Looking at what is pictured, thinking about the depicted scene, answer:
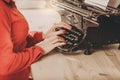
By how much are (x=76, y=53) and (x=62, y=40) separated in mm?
111

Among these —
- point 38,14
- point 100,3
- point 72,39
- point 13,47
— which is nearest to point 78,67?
point 72,39

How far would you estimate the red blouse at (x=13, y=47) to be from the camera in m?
1.21

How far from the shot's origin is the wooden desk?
1.26 metres

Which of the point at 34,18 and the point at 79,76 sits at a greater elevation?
the point at 79,76

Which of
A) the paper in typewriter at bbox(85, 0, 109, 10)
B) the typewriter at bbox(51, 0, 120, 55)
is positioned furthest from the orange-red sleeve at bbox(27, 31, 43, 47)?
the paper in typewriter at bbox(85, 0, 109, 10)

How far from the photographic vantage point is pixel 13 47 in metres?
1.33

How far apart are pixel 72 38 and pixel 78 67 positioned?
0.20 m

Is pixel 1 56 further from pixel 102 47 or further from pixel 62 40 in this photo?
pixel 102 47

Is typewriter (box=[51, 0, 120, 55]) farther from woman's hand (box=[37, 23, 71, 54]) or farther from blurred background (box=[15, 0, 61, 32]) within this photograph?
blurred background (box=[15, 0, 61, 32])

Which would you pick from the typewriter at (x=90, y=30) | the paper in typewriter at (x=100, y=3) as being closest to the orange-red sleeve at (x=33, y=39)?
the typewriter at (x=90, y=30)

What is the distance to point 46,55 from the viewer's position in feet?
4.67

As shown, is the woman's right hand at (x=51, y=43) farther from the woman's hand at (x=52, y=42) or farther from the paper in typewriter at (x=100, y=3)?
the paper in typewriter at (x=100, y=3)

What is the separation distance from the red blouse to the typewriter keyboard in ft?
0.50

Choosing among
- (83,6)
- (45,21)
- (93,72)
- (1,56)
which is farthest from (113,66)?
(45,21)
